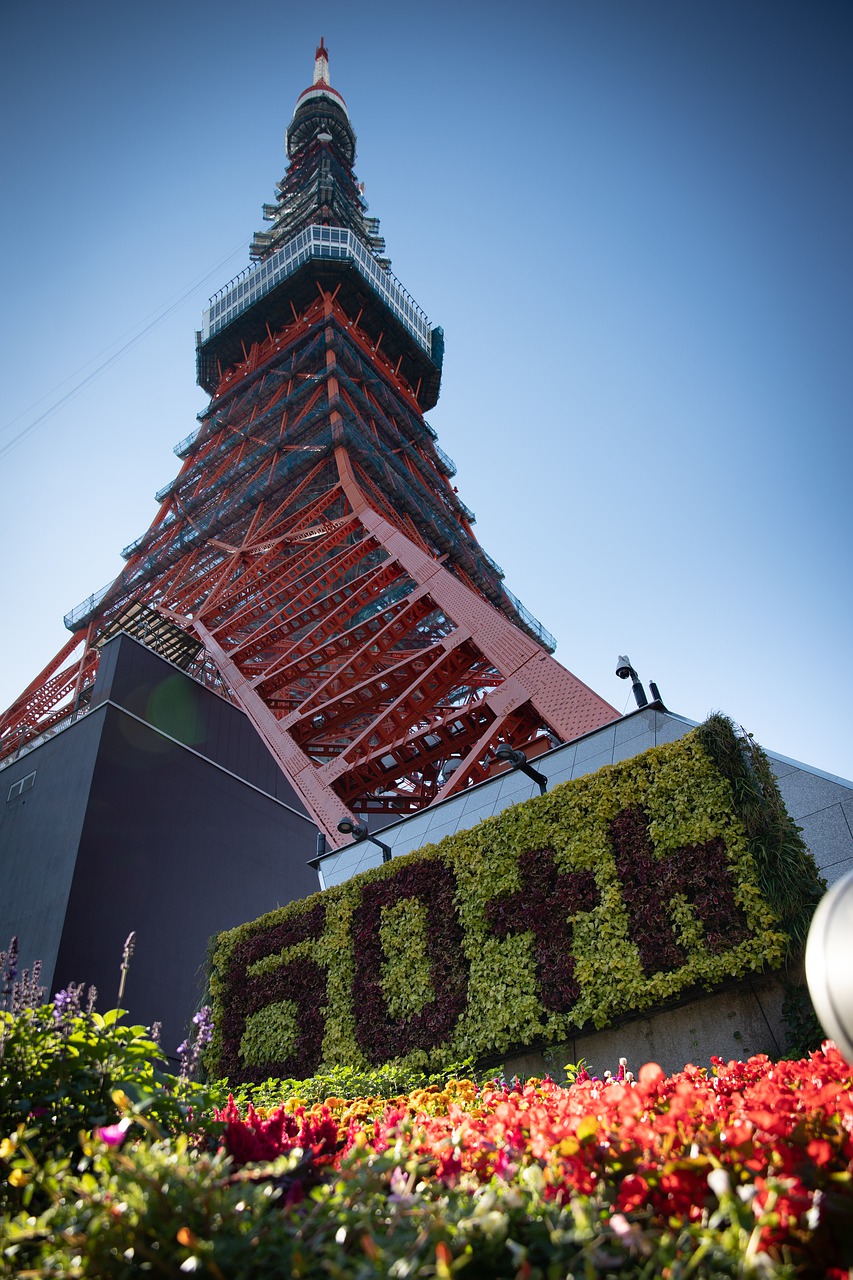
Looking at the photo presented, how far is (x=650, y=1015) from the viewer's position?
274 inches

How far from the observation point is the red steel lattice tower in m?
13.1

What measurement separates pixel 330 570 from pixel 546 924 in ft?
42.6

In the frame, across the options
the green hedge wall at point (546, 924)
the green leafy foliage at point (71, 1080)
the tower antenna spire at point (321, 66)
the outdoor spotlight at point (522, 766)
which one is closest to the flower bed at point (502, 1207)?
the green leafy foliage at point (71, 1080)

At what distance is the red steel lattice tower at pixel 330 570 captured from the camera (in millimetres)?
13148

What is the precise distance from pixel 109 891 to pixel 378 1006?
270 inches

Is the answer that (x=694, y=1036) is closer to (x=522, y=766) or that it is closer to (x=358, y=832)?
(x=522, y=766)

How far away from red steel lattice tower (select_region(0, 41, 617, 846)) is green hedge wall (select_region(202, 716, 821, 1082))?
217 centimetres

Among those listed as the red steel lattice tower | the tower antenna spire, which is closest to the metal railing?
the red steel lattice tower

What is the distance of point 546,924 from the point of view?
25.9 ft

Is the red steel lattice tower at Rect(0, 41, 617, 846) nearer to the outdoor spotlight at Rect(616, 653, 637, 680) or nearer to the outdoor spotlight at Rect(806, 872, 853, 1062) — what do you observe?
the outdoor spotlight at Rect(616, 653, 637, 680)

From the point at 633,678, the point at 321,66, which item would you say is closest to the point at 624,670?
the point at 633,678

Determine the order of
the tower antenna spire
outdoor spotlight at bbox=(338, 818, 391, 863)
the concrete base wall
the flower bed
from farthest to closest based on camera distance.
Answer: the tower antenna spire → outdoor spotlight at bbox=(338, 818, 391, 863) → the concrete base wall → the flower bed

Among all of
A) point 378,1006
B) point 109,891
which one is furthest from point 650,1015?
point 109,891

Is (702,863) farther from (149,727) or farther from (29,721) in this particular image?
(29,721)
